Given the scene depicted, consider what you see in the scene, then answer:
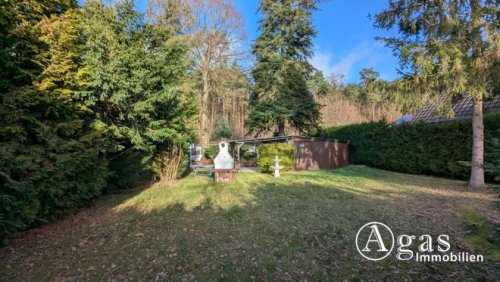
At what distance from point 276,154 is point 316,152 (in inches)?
145

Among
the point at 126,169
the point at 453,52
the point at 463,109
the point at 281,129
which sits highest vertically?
the point at 453,52

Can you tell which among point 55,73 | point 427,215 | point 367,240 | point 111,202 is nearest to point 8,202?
point 55,73

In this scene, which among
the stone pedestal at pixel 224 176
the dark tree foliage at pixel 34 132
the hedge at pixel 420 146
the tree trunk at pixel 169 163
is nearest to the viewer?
the dark tree foliage at pixel 34 132

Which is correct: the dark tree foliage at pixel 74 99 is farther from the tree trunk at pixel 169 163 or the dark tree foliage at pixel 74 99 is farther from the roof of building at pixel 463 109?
the roof of building at pixel 463 109

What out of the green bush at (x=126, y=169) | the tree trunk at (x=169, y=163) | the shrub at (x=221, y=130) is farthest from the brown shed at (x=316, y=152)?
the shrub at (x=221, y=130)

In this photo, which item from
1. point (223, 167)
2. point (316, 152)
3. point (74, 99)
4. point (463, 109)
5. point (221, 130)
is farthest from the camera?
point (221, 130)

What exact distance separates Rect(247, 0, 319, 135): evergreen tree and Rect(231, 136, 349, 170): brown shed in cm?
266

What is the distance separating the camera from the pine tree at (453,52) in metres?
7.79

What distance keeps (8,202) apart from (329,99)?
31.7 meters

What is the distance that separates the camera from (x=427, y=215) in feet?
17.5

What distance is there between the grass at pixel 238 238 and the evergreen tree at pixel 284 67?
12148 mm

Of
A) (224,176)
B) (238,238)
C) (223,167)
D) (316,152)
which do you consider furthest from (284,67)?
(238,238)

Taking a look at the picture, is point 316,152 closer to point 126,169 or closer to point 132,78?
point 126,169

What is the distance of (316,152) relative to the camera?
16844 millimetres
